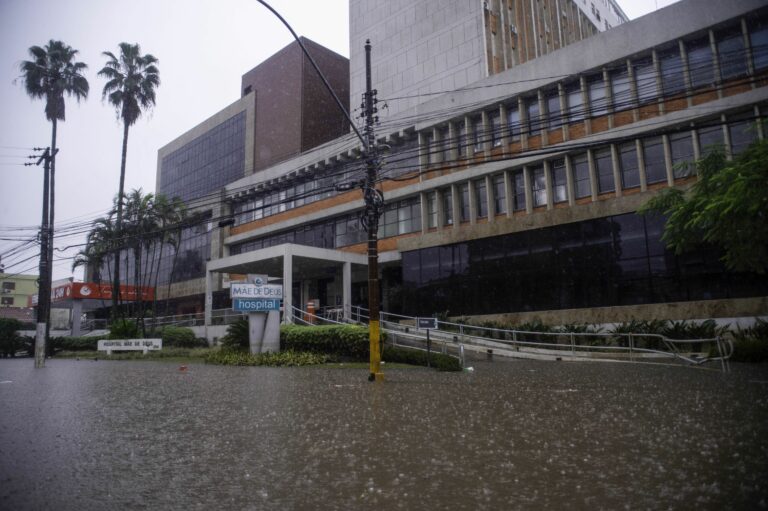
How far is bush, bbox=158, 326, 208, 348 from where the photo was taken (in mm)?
30922

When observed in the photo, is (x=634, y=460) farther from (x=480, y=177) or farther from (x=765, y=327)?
(x=480, y=177)

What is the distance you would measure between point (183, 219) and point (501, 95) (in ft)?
87.2

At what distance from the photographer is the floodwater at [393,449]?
3.68 m

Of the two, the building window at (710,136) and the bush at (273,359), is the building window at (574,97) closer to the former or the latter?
the building window at (710,136)

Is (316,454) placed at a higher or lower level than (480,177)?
lower

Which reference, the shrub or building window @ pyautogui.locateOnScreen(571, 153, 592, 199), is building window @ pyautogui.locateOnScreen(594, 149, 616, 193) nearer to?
building window @ pyautogui.locateOnScreen(571, 153, 592, 199)

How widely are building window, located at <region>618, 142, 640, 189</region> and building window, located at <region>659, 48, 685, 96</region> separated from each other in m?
2.77

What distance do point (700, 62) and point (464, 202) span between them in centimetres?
1268

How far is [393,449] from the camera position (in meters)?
5.11

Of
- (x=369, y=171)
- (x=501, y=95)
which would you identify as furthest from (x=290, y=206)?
(x=369, y=171)

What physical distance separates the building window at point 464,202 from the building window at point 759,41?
1381 centimetres

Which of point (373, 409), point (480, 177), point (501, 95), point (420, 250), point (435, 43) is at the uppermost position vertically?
point (435, 43)

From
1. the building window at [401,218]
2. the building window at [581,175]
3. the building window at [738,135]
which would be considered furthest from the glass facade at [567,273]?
the building window at [738,135]

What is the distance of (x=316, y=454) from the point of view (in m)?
4.91
